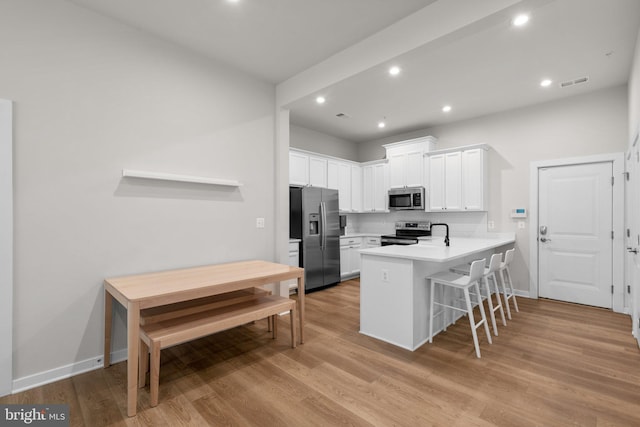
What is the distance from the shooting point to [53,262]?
2266mm

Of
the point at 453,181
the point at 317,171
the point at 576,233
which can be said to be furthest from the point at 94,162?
the point at 576,233

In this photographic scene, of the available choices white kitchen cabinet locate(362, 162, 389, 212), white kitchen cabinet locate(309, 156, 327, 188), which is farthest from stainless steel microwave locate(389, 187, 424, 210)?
white kitchen cabinet locate(309, 156, 327, 188)

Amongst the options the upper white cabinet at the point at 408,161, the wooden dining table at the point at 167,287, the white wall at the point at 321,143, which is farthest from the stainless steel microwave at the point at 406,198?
the wooden dining table at the point at 167,287

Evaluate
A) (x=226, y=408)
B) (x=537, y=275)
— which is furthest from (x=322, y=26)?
(x=537, y=275)

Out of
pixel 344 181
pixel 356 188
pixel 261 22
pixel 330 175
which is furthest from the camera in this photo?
pixel 356 188

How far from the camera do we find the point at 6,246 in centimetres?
205

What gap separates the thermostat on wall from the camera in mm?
4621

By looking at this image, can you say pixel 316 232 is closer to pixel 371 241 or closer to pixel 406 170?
pixel 371 241

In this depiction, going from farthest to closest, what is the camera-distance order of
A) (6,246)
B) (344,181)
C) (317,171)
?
(344,181)
(317,171)
(6,246)

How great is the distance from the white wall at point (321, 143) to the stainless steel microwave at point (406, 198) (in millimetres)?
A: 1502

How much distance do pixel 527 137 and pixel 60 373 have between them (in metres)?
6.09

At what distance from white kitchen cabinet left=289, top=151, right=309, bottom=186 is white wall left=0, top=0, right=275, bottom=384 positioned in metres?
1.86

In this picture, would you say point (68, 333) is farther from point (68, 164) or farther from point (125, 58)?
point (125, 58)

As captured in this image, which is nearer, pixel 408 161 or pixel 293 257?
pixel 293 257
